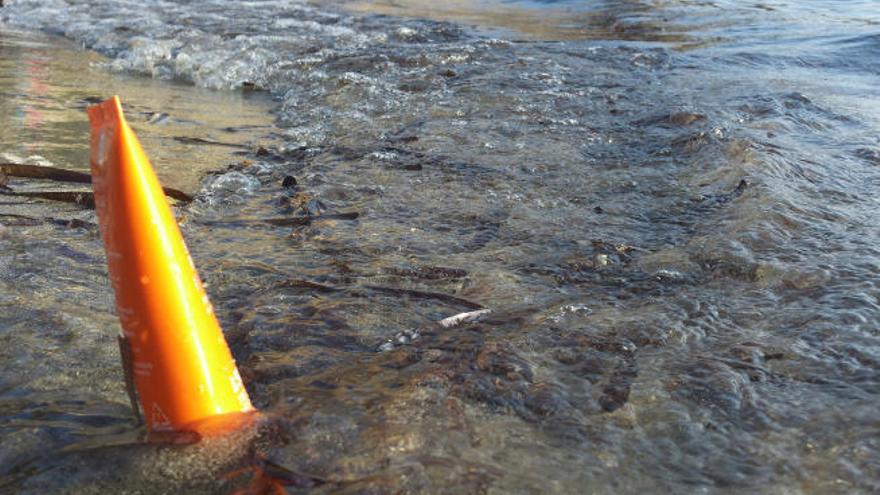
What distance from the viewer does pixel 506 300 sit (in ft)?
7.76

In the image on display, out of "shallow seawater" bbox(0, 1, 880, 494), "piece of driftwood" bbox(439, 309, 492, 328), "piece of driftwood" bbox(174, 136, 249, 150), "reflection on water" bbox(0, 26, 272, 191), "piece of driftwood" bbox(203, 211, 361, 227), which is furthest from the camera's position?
"piece of driftwood" bbox(174, 136, 249, 150)

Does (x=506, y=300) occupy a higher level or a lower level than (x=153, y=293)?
lower

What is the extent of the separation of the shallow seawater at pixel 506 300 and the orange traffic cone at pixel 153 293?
0.10 m

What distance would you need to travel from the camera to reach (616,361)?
1982 millimetres

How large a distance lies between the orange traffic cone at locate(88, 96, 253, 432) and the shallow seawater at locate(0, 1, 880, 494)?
10 centimetres

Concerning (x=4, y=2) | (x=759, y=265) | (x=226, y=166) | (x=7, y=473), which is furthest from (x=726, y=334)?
(x=4, y=2)

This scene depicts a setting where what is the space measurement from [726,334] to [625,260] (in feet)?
1.93

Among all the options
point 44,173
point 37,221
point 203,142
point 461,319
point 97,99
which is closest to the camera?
point 461,319

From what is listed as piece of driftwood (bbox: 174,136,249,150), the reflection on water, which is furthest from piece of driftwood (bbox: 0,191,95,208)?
piece of driftwood (bbox: 174,136,249,150)

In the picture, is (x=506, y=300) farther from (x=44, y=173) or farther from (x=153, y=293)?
(x=44, y=173)

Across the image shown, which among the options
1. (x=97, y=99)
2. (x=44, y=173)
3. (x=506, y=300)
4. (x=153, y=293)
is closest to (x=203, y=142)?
(x=44, y=173)

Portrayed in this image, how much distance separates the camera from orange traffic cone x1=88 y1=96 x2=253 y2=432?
1442 mm

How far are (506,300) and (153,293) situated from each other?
3.75 feet

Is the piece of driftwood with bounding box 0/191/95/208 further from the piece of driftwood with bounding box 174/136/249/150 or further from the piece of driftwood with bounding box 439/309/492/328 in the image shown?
the piece of driftwood with bounding box 439/309/492/328
